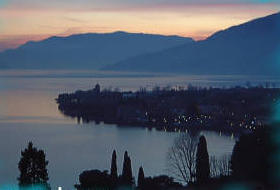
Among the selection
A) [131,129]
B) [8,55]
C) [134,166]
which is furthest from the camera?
[8,55]

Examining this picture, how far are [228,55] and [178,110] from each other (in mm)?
53746

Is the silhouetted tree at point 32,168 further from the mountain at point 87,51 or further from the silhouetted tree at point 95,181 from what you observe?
the mountain at point 87,51

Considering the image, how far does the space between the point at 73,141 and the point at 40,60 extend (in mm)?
76349

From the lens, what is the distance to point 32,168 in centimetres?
426

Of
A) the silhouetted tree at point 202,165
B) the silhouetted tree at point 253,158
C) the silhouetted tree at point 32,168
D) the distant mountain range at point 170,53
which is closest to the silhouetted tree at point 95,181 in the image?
the silhouetted tree at point 202,165

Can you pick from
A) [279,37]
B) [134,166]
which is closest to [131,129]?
[134,166]

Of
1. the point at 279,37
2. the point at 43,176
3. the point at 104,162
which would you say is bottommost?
the point at 104,162

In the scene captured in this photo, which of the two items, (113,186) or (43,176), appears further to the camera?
(113,186)

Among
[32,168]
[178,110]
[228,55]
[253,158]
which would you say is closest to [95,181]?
[32,168]

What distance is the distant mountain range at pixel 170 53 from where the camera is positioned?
6359cm

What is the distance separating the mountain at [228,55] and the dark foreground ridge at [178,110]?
3749 cm

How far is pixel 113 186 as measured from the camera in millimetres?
5594

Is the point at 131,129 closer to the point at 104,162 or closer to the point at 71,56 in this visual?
the point at 104,162

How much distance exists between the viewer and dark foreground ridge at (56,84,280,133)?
51.1 feet
